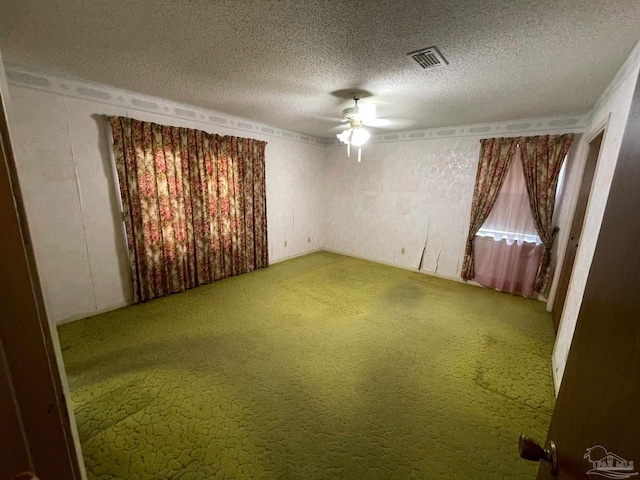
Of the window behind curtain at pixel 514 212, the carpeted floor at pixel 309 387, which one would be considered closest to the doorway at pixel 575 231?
the carpeted floor at pixel 309 387

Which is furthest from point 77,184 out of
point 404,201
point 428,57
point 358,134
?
point 404,201

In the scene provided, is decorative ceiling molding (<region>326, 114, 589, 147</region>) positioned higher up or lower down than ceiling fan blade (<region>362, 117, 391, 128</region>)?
lower down

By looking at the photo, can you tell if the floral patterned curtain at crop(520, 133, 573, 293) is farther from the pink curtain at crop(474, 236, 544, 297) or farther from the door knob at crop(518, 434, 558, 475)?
the door knob at crop(518, 434, 558, 475)

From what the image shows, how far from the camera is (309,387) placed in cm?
198

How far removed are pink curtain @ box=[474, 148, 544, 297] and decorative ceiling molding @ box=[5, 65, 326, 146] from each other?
12.3 feet

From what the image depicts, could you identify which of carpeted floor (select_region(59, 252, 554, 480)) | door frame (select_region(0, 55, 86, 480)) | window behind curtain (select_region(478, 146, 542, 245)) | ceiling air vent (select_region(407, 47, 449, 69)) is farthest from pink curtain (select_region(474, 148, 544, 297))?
door frame (select_region(0, 55, 86, 480))

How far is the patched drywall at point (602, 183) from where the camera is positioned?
1.71 metres

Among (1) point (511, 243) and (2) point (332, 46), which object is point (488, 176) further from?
(2) point (332, 46)

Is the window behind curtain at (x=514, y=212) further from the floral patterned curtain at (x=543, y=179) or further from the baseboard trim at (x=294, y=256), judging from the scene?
the baseboard trim at (x=294, y=256)

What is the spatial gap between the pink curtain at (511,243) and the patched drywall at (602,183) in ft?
4.25

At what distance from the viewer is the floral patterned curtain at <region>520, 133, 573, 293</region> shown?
10.6 feet

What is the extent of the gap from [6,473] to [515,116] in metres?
4.59

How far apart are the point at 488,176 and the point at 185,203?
4.18m

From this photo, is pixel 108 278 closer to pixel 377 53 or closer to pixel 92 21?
pixel 92 21
